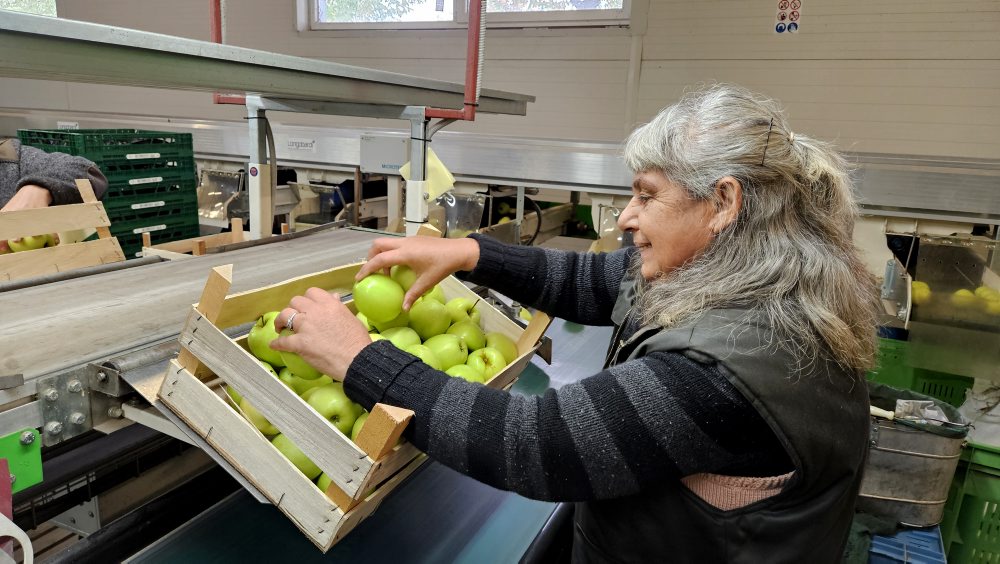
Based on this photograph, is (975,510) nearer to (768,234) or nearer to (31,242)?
(768,234)

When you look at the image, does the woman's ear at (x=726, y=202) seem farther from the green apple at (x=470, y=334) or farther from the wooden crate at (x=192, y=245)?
the wooden crate at (x=192, y=245)

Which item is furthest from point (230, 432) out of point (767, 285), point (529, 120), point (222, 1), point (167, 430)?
point (529, 120)

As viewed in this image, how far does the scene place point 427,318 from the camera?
49.5 inches

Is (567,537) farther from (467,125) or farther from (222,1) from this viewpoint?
(467,125)

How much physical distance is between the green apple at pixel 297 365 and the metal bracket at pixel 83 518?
3.96 ft

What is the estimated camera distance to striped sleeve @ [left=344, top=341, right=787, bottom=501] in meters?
0.86

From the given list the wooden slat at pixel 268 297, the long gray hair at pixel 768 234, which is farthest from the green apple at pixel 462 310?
the long gray hair at pixel 768 234

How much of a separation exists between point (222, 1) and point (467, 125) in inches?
164

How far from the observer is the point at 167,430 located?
100 cm

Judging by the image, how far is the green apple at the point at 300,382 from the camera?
42.9 inches

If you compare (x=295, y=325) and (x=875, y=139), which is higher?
(x=875, y=139)

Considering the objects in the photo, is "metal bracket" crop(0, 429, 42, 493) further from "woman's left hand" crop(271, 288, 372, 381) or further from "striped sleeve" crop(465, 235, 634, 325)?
"striped sleeve" crop(465, 235, 634, 325)

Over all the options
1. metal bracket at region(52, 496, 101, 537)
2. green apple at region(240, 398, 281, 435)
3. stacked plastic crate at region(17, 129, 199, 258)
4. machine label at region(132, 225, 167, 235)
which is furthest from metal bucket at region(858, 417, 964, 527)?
machine label at region(132, 225, 167, 235)

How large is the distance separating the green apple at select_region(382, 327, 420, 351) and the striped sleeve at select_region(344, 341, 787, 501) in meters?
0.21
